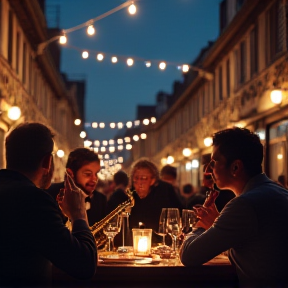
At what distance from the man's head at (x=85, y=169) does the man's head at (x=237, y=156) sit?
210 cm

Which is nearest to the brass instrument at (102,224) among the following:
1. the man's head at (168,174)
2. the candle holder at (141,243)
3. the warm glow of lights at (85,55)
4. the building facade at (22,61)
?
the candle holder at (141,243)

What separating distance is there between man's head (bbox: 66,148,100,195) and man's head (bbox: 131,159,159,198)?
148cm

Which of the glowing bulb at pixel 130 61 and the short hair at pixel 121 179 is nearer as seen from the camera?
the short hair at pixel 121 179

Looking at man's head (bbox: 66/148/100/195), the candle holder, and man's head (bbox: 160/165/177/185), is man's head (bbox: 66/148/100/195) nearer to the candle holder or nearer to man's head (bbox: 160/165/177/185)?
the candle holder

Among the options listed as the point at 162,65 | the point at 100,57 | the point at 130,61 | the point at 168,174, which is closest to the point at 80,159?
the point at 168,174

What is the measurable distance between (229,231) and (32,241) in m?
1.06

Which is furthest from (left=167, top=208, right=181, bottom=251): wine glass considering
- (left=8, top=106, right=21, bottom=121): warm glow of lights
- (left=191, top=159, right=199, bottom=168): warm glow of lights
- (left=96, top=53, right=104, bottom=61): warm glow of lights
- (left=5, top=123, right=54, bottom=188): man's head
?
(left=191, top=159, right=199, bottom=168): warm glow of lights

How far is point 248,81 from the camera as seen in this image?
58.5 feet

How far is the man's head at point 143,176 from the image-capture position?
21.5ft

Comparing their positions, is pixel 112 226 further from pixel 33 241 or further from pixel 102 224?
pixel 33 241

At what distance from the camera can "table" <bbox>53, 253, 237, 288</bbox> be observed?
3654 mm

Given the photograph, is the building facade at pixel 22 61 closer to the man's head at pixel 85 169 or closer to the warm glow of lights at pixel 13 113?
the warm glow of lights at pixel 13 113

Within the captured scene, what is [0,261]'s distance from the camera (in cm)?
245

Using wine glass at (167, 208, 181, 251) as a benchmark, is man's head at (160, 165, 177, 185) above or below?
above
